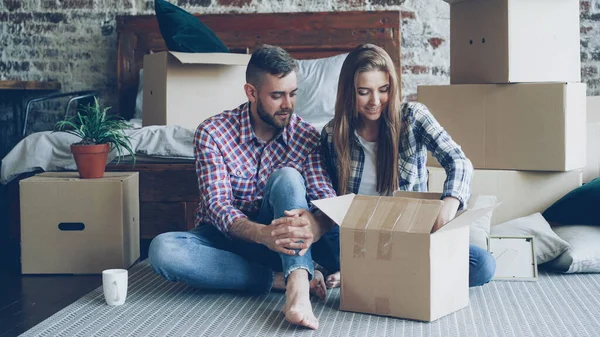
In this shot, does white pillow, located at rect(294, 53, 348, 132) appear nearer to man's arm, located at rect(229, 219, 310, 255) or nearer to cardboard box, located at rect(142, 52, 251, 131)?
cardboard box, located at rect(142, 52, 251, 131)

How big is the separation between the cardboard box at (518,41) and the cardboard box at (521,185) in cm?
38

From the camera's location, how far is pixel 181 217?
10.6 ft

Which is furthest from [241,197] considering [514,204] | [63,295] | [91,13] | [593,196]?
[91,13]

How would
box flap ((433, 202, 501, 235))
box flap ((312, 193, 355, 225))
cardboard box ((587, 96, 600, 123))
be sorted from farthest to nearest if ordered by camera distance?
1. cardboard box ((587, 96, 600, 123))
2. box flap ((312, 193, 355, 225))
3. box flap ((433, 202, 501, 235))

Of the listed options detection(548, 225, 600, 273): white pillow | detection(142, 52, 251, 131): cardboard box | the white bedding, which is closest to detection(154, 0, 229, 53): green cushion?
detection(142, 52, 251, 131): cardboard box

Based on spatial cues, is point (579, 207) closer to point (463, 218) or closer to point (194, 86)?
point (463, 218)

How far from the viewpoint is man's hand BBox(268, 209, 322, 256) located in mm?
2039

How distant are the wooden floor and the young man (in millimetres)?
395

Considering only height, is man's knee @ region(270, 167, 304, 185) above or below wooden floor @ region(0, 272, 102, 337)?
above

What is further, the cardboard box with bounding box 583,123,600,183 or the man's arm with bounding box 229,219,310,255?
the cardboard box with bounding box 583,123,600,183

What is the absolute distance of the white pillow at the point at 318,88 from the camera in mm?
4039

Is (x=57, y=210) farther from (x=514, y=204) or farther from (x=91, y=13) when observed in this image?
(x=91, y=13)

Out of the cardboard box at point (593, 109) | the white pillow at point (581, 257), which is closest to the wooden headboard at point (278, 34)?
the cardboard box at point (593, 109)

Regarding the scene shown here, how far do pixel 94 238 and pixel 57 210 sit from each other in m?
0.18
